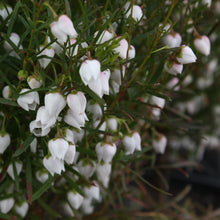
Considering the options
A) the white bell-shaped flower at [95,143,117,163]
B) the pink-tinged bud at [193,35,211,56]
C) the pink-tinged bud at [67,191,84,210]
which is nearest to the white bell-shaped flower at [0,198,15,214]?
the pink-tinged bud at [67,191,84,210]

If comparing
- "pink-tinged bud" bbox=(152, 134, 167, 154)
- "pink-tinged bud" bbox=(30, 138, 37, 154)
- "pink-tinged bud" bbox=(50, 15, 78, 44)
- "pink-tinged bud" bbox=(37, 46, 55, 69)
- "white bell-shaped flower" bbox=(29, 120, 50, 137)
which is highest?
"pink-tinged bud" bbox=(50, 15, 78, 44)

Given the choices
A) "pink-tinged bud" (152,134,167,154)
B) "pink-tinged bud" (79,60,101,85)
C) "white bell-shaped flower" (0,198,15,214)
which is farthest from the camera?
"pink-tinged bud" (152,134,167,154)

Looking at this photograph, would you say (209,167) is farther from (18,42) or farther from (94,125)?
(18,42)

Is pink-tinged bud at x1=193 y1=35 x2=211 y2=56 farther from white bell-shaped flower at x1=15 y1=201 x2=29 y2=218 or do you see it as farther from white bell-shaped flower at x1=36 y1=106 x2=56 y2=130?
white bell-shaped flower at x1=15 y1=201 x2=29 y2=218

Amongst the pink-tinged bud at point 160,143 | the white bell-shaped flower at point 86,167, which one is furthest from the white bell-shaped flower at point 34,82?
the pink-tinged bud at point 160,143

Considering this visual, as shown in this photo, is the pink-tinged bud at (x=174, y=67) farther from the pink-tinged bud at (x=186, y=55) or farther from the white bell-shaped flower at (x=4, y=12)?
the white bell-shaped flower at (x=4, y=12)

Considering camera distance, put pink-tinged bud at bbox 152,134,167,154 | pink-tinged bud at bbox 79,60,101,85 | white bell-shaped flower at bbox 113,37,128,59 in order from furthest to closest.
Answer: pink-tinged bud at bbox 152,134,167,154 < white bell-shaped flower at bbox 113,37,128,59 < pink-tinged bud at bbox 79,60,101,85

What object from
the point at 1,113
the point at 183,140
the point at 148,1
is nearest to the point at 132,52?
the point at 148,1
